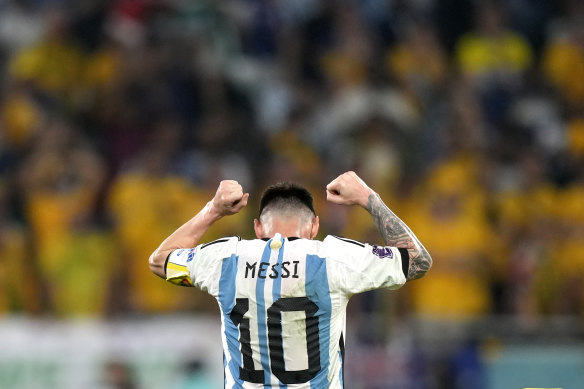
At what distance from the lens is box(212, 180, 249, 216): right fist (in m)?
5.91

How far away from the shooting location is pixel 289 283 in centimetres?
551

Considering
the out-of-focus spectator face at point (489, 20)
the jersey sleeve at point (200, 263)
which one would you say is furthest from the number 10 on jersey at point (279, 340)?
the out-of-focus spectator face at point (489, 20)

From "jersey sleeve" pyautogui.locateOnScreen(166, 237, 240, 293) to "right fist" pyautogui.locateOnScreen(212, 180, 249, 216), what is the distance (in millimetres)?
233

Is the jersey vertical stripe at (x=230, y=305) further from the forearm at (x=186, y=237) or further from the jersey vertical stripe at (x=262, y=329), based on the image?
the forearm at (x=186, y=237)

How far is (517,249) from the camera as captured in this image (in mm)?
11234

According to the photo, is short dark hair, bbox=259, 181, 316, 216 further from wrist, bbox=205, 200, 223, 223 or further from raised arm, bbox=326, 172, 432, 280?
wrist, bbox=205, 200, 223, 223

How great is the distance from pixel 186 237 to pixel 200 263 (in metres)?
0.35

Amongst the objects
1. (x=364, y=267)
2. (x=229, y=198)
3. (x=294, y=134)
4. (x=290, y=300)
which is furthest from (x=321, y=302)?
(x=294, y=134)

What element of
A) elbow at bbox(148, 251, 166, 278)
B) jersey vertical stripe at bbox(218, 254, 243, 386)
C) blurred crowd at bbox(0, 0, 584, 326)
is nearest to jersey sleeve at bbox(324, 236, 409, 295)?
jersey vertical stripe at bbox(218, 254, 243, 386)

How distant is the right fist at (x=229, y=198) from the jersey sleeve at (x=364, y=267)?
546 mm

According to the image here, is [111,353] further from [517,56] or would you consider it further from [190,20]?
[517,56]

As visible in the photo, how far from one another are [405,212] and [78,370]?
347cm

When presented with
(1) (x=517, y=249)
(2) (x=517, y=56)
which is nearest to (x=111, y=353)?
(1) (x=517, y=249)

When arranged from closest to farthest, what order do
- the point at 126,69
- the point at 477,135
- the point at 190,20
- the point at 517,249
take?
the point at 517,249 < the point at 477,135 < the point at 126,69 < the point at 190,20
